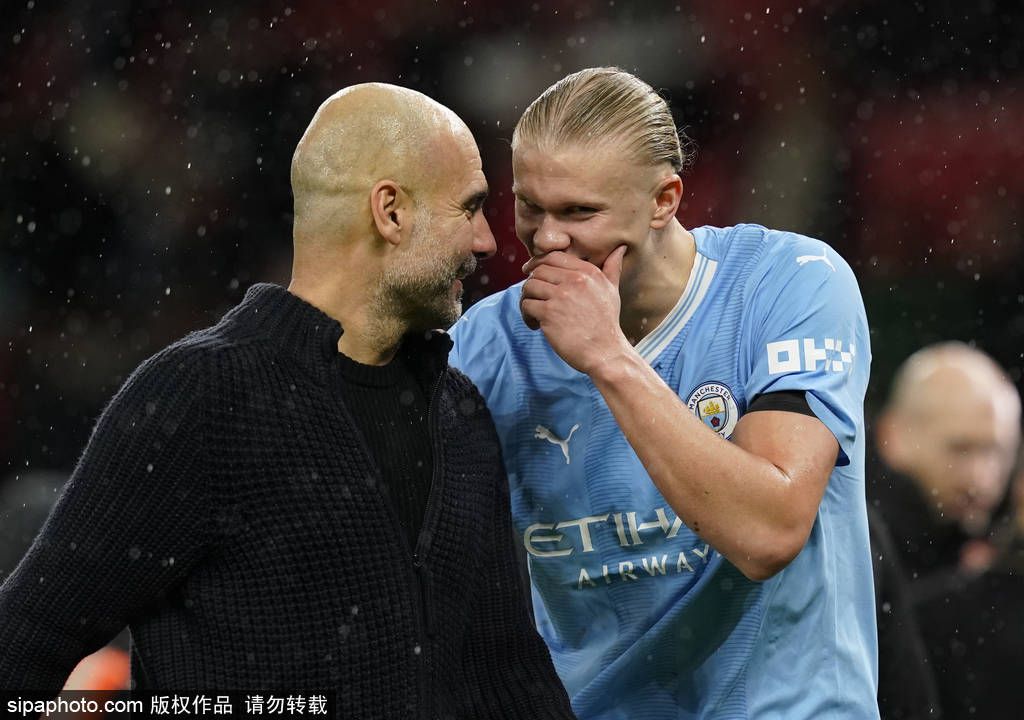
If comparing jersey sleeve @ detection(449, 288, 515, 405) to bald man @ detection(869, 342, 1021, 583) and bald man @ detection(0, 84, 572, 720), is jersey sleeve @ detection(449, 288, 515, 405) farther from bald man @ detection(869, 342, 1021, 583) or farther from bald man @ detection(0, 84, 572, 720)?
bald man @ detection(869, 342, 1021, 583)

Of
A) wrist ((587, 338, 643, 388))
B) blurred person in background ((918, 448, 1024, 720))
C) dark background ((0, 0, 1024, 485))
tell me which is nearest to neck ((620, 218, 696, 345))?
wrist ((587, 338, 643, 388))

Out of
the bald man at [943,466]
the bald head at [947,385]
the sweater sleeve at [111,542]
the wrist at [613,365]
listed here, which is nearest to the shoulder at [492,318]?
the wrist at [613,365]

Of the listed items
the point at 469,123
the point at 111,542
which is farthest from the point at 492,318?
the point at 469,123

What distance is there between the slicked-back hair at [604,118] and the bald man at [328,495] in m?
0.28

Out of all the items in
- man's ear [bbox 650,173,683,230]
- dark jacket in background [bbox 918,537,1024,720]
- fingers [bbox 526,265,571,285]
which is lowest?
dark jacket in background [bbox 918,537,1024,720]

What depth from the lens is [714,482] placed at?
91.8 inches

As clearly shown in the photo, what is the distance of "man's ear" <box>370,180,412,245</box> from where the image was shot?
7.66 feet

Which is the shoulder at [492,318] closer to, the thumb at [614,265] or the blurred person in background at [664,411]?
the blurred person in background at [664,411]

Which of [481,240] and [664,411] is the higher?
[481,240]

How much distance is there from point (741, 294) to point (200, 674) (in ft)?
4.14

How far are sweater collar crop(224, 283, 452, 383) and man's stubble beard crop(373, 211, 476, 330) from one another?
0.41 feet

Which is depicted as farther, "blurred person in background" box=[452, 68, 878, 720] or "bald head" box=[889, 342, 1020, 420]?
"bald head" box=[889, 342, 1020, 420]

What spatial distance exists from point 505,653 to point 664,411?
55 centimetres

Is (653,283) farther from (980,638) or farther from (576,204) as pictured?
A: (980,638)
